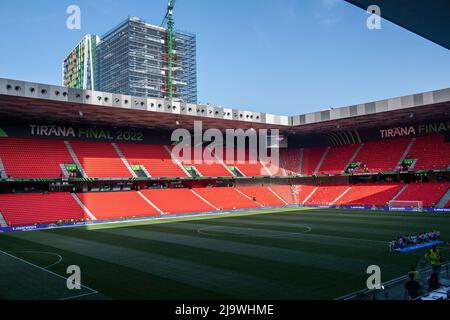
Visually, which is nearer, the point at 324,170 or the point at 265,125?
the point at 265,125

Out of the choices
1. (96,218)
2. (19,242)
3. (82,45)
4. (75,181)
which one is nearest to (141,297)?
(19,242)

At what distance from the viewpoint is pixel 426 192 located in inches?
1977

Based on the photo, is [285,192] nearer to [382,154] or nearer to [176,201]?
[382,154]

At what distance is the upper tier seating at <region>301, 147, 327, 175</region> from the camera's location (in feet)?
217

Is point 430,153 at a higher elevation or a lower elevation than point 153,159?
lower

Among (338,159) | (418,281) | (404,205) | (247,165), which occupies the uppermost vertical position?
(338,159)

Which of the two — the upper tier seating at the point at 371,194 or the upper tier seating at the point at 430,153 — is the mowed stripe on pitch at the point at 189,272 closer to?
the upper tier seating at the point at 371,194

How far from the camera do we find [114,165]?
5172 centimetres

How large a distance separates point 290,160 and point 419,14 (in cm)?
6267

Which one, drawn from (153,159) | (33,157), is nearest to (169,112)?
(153,159)

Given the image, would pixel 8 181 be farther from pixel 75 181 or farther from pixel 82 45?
pixel 82 45

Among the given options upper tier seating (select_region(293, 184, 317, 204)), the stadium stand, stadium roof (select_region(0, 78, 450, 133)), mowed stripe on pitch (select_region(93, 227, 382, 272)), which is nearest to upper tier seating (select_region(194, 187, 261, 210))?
the stadium stand

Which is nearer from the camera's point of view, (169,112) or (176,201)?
(169,112)

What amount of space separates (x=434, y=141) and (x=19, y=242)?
53591 mm
